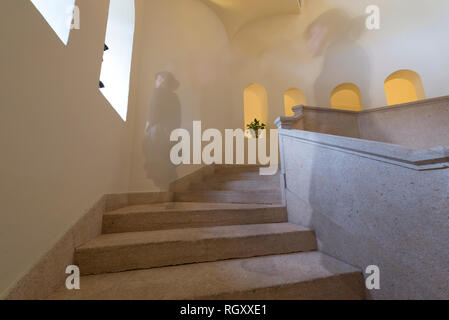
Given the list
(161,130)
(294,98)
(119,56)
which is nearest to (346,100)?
(294,98)

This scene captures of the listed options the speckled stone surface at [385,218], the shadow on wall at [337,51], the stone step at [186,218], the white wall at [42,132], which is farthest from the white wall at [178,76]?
the shadow on wall at [337,51]

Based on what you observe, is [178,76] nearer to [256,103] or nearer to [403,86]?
[256,103]

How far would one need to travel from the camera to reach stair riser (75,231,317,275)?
4.31 feet

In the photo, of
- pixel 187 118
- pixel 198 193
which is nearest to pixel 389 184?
pixel 198 193

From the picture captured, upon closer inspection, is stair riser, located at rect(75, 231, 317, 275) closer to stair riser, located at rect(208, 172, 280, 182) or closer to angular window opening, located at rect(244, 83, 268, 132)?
stair riser, located at rect(208, 172, 280, 182)

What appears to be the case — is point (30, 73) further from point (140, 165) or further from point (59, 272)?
point (140, 165)

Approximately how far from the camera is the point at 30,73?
102 centimetres

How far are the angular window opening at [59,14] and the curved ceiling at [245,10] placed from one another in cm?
431

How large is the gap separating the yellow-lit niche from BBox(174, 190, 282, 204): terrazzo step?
3.82 metres

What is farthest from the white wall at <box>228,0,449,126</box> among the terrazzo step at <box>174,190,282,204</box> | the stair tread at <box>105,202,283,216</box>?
the stair tread at <box>105,202,283,216</box>

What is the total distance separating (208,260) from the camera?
1.48 meters

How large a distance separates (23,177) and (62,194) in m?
0.33

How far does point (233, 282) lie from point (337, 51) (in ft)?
23.2

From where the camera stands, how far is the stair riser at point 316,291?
111 centimetres
